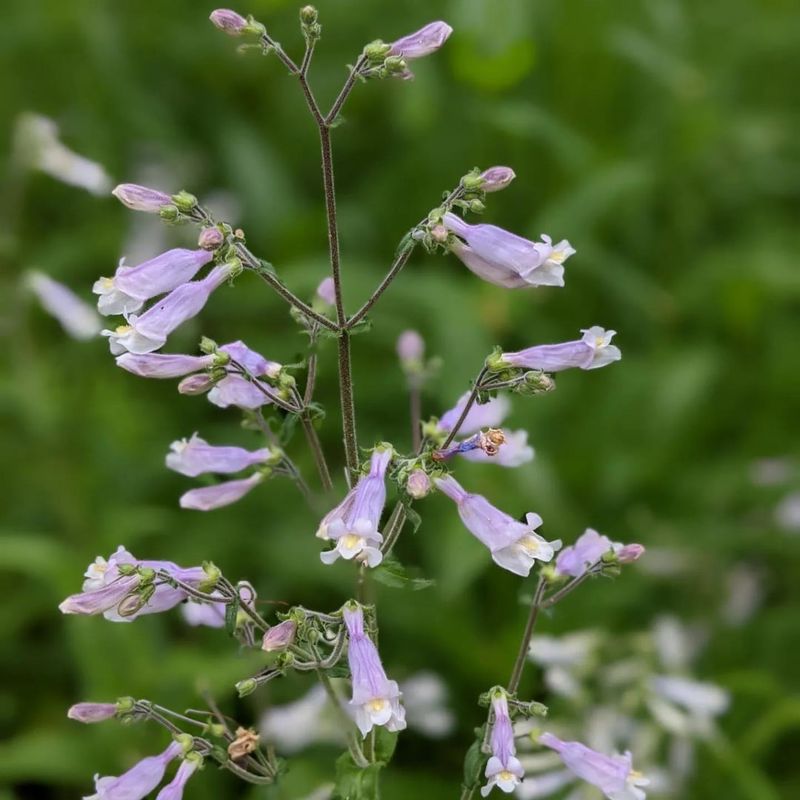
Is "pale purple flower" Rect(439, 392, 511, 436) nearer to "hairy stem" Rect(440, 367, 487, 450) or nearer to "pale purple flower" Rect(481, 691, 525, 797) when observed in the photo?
"hairy stem" Rect(440, 367, 487, 450)

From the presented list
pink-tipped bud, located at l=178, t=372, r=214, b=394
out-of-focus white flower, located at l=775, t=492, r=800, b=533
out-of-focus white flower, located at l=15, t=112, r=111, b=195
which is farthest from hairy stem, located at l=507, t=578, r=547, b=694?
out-of-focus white flower, located at l=15, t=112, r=111, b=195

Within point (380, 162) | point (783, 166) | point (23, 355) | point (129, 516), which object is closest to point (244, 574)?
point (129, 516)

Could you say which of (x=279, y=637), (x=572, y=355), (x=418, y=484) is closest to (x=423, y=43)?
(x=572, y=355)

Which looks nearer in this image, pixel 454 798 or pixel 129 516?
pixel 454 798

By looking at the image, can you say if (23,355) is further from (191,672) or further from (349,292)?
(191,672)

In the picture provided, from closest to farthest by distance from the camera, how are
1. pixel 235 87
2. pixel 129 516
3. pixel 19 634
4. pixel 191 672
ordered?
pixel 191 672 → pixel 129 516 → pixel 19 634 → pixel 235 87

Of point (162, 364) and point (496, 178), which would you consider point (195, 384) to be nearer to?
point (162, 364)
